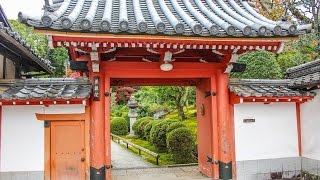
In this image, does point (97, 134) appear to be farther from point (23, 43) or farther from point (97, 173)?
point (23, 43)

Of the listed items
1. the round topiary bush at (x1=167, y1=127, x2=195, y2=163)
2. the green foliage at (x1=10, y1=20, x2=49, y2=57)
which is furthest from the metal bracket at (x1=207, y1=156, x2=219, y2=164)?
the green foliage at (x1=10, y1=20, x2=49, y2=57)

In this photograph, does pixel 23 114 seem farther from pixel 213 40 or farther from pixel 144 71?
pixel 213 40

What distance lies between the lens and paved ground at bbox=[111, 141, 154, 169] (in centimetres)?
1312

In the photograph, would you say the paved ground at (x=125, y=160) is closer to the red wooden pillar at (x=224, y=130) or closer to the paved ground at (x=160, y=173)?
the paved ground at (x=160, y=173)

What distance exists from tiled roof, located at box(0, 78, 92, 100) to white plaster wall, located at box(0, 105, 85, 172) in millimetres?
421

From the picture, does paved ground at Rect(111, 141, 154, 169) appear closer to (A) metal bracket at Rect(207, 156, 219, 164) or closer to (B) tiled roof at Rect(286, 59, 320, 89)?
(A) metal bracket at Rect(207, 156, 219, 164)

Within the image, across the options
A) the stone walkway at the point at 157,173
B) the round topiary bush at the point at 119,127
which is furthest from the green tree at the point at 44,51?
the stone walkway at the point at 157,173

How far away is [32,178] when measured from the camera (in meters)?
7.38

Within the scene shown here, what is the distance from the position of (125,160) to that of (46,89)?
7.83 m

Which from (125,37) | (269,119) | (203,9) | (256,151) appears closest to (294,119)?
(269,119)

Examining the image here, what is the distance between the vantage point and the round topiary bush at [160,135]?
593 inches

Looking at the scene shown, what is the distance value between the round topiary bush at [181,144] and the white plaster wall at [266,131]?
173 inches

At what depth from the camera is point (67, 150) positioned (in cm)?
750

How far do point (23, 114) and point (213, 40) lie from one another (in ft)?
15.1
